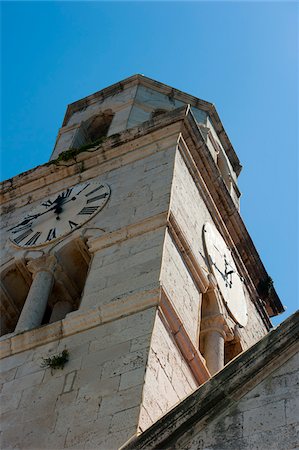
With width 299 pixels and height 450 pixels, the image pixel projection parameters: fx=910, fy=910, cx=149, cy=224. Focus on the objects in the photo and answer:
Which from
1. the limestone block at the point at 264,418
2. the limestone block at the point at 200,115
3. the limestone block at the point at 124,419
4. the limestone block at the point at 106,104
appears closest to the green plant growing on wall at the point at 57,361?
the limestone block at the point at 124,419

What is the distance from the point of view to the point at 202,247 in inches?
535

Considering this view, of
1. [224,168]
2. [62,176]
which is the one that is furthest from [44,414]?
[224,168]

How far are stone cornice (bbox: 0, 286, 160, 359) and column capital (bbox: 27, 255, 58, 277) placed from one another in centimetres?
201

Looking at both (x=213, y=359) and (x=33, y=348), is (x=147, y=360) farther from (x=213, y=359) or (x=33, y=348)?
(x=213, y=359)

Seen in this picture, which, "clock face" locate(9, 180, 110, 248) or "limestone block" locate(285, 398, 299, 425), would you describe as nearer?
"limestone block" locate(285, 398, 299, 425)

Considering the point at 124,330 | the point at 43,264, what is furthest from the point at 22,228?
the point at 124,330

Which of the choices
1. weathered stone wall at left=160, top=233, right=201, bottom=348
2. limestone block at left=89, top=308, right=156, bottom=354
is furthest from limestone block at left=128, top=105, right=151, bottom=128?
limestone block at left=89, top=308, right=156, bottom=354

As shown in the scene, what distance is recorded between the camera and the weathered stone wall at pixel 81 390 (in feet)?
28.7

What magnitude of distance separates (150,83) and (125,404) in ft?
38.9

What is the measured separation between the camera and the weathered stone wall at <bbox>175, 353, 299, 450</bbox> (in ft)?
20.1

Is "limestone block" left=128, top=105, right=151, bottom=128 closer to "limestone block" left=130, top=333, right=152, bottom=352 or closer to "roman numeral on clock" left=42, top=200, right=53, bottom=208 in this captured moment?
"roman numeral on clock" left=42, top=200, right=53, bottom=208

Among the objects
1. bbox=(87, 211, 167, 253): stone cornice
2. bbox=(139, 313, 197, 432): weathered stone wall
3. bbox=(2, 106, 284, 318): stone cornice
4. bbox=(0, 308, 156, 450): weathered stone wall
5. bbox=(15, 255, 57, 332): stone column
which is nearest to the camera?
bbox=(0, 308, 156, 450): weathered stone wall

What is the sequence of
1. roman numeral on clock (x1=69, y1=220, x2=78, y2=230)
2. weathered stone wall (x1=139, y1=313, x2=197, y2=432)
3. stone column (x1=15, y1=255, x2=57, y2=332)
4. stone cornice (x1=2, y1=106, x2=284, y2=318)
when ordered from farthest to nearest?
stone cornice (x1=2, y1=106, x2=284, y2=318) < roman numeral on clock (x1=69, y1=220, x2=78, y2=230) < stone column (x1=15, y1=255, x2=57, y2=332) < weathered stone wall (x1=139, y1=313, x2=197, y2=432)

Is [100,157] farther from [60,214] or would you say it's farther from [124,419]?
[124,419]
